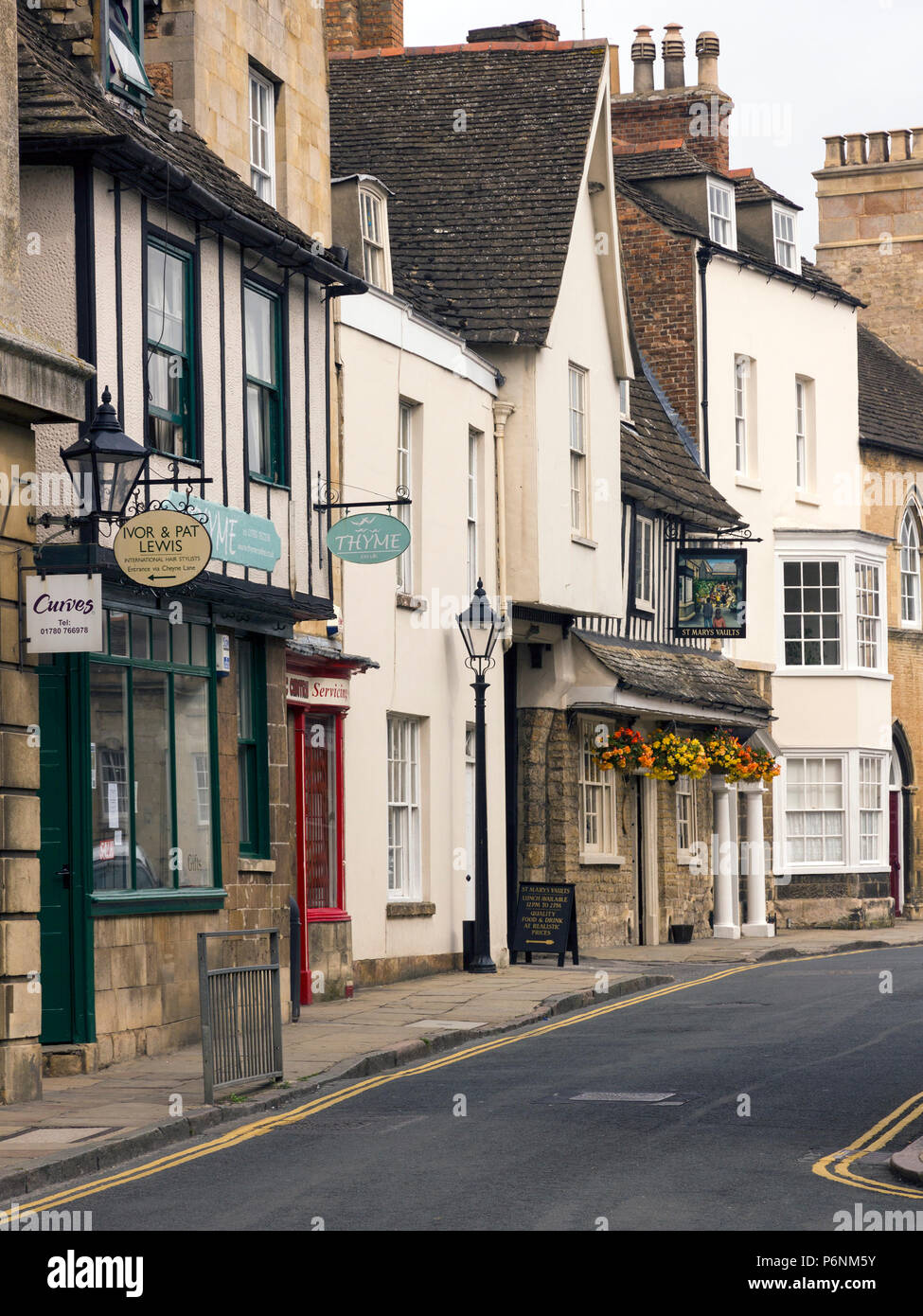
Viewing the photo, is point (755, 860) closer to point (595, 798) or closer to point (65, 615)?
point (595, 798)

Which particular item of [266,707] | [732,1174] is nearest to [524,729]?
[266,707]

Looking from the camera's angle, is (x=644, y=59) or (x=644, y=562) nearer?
(x=644, y=562)

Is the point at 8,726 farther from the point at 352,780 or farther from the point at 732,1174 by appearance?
the point at 352,780

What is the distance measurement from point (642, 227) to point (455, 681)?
13253 millimetres

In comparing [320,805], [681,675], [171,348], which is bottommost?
[320,805]

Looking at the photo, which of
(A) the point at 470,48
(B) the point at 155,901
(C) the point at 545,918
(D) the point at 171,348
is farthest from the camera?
(A) the point at 470,48

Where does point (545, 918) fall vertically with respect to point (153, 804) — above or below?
below

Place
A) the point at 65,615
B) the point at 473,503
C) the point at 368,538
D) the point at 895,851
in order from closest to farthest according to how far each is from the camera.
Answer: the point at 65,615, the point at 368,538, the point at 473,503, the point at 895,851

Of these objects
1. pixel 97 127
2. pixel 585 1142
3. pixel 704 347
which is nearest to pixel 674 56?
pixel 704 347

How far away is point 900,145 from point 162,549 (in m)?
35.1

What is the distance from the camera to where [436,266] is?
23656 millimetres

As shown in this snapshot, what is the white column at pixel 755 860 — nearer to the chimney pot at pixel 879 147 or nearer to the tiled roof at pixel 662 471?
A: the tiled roof at pixel 662 471

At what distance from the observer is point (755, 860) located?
33.1 m
